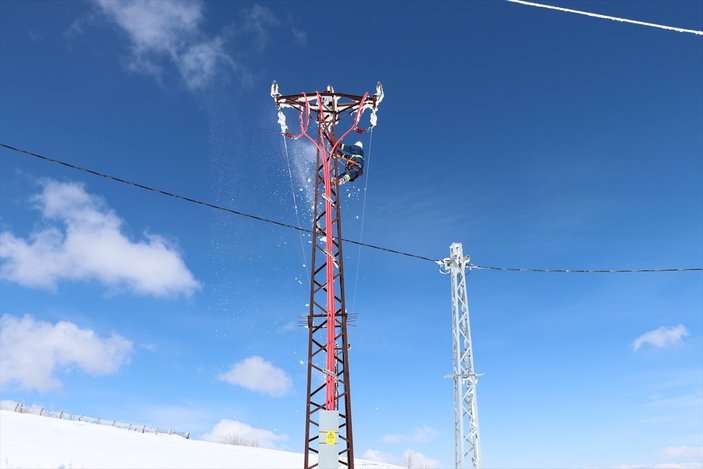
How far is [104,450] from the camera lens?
116 feet

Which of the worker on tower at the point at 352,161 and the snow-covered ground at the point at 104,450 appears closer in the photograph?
the worker on tower at the point at 352,161

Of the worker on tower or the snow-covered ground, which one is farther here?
the snow-covered ground

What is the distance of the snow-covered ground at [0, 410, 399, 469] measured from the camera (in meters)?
30.0

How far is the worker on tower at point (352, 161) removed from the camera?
18.6 m

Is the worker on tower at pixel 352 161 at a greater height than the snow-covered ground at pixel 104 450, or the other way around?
the worker on tower at pixel 352 161

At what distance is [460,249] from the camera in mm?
21188

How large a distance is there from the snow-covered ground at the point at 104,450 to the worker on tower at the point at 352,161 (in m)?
22.5

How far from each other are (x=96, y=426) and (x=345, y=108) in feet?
123

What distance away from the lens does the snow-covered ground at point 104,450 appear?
30.0 meters

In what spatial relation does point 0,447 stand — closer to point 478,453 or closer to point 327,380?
point 327,380

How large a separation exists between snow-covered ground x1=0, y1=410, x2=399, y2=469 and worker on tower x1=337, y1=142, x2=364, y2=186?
2253 centimetres

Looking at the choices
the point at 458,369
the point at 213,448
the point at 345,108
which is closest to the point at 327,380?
the point at 458,369

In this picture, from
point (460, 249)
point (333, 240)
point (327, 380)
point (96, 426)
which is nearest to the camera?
point (327, 380)

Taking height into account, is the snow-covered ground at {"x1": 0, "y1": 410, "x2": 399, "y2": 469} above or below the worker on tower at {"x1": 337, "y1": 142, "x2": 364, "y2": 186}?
below
